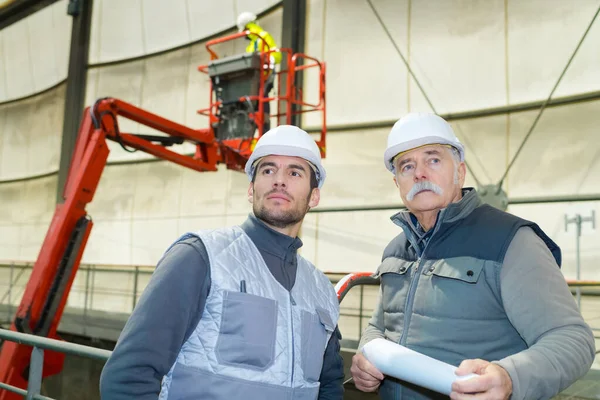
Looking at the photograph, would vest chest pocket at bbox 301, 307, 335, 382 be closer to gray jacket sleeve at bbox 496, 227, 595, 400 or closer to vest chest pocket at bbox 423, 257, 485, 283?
vest chest pocket at bbox 423, 257, 485, 283

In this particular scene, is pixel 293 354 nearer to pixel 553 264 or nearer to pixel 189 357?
pixel 189 357

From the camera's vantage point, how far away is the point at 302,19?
8.70m

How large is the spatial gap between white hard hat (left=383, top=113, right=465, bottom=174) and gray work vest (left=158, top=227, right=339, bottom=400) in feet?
2.29

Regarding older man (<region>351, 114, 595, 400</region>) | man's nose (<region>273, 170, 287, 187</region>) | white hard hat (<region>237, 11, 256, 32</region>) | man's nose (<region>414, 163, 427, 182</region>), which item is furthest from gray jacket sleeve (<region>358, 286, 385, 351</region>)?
white hard hat (<region>237, 11, 256, 32</region>)

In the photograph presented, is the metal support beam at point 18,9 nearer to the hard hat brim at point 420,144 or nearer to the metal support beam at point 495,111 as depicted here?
the metal support beam at point 495,111

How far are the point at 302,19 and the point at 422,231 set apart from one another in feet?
24.6

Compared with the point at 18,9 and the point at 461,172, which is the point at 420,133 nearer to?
the point at 461,172

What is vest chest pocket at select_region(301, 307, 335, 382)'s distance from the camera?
71.4 inches

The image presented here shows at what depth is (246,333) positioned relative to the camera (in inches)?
65.1

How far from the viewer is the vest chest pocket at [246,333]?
1.62 meters

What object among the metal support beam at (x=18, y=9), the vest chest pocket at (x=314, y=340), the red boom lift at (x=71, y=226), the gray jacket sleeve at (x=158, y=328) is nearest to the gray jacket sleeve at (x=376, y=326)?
the vest chest pocket at (x=314, y=340)

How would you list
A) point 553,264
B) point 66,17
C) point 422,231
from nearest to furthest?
point 553,264, point 422,231, point 66,17

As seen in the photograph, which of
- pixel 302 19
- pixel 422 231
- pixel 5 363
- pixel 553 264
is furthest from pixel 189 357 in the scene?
pixel 302 19

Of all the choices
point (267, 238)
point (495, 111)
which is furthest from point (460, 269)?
point (495, 111)
